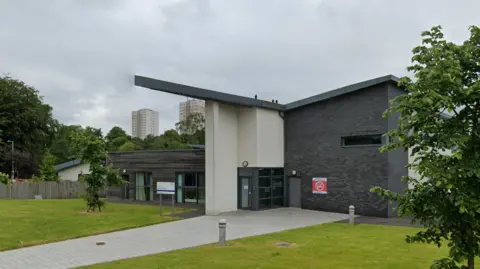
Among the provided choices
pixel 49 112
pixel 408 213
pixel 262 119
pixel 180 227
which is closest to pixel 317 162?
pixel 262 119

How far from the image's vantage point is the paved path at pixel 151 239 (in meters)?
10.7

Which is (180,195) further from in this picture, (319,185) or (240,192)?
(319,185)

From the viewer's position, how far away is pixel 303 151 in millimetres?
23859

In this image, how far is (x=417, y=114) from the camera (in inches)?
201

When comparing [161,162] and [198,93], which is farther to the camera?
[161,162]

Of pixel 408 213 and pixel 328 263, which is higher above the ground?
pixel 408 213

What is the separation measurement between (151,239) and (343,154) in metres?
12.2

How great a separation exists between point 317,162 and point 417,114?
18260 millimetres

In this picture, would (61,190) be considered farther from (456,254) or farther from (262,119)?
(456,254)

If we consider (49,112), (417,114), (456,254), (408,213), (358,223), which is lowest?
(358,223)

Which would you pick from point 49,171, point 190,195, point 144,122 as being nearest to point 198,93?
point 190,195

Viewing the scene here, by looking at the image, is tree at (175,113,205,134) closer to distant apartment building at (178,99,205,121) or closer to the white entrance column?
distant apartment building at (178,99,205,121)

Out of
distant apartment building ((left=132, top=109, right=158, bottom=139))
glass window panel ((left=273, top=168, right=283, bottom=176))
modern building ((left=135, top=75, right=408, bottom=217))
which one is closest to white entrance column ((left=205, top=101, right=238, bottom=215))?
modern building ((left=135, top=75, right=408, bottom=217))

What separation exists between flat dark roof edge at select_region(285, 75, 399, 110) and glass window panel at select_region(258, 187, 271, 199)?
502 cm
